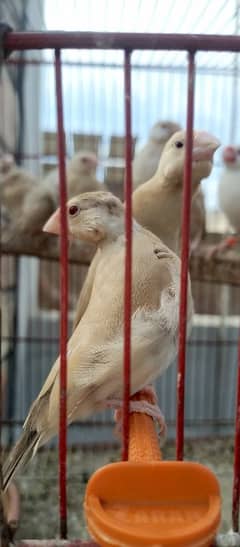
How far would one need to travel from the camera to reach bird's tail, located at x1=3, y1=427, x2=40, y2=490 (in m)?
0.47

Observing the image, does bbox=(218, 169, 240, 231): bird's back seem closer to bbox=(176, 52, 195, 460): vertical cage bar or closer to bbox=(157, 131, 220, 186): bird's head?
bbox=(157, 131, 220, 186): bird's head

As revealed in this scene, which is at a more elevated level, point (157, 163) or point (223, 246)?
point (157, 163)

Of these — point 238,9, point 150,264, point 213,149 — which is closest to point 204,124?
point 238,9

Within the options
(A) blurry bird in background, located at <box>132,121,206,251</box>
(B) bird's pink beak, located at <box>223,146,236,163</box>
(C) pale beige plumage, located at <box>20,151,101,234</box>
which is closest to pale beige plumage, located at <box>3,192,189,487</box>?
(A) blurry bird in background, located at <box>132,121,206,251</box>

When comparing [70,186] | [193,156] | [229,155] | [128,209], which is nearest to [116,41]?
[128,209]

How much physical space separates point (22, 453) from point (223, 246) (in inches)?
38.7

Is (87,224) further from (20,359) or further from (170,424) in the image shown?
(20,359)

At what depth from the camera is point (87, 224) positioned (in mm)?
569

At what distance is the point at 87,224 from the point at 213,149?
177 mm

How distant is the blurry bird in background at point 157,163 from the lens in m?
1.30

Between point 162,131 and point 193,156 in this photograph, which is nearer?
point 193,156

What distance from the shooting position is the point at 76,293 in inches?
82.0

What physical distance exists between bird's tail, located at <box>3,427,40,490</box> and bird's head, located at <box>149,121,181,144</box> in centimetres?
104

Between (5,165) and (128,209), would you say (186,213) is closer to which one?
(128,209)
